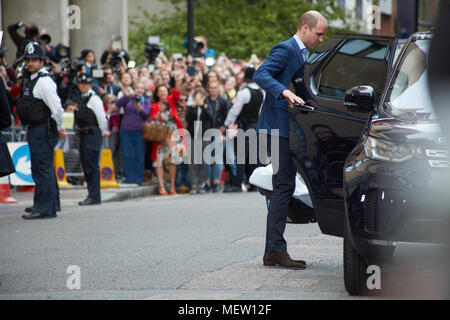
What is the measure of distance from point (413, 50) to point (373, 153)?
126cm

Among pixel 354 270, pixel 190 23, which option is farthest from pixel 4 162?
pixel 190 23

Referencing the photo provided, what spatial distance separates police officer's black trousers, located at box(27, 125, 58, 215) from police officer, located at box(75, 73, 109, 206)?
2.01 meters

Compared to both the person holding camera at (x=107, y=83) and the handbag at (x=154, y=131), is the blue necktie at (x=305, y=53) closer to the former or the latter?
the handbag at (x=154, y=131)

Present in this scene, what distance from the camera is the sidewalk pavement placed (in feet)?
52.7

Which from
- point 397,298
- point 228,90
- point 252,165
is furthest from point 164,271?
point 228,90

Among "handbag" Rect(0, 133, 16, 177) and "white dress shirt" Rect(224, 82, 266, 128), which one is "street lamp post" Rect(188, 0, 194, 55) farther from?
"handbag" Rect(0, 133, 16, 177)

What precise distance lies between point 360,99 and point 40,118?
6.69 m

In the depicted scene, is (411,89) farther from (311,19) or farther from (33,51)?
(33,51)

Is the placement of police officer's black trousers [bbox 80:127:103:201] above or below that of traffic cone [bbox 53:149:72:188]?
above

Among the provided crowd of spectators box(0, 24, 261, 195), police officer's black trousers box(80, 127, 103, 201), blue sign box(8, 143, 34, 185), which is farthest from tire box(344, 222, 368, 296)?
crowd of spectators box(0, 24, 261, 195)

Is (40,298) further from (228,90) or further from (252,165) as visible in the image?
(228,90)

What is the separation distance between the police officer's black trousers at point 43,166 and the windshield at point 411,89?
21.8 ft

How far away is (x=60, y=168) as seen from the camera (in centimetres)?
1761

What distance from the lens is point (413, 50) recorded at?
6816 millimetres
